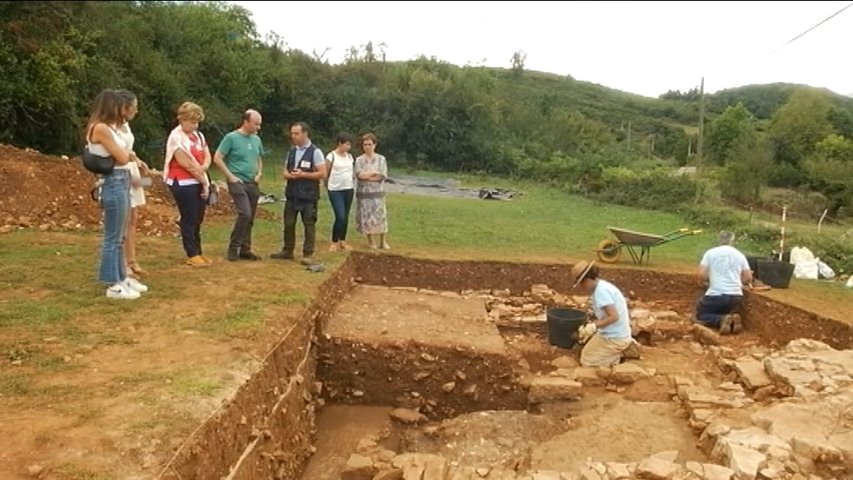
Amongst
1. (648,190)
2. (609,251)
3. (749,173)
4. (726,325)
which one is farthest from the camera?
(648,190)

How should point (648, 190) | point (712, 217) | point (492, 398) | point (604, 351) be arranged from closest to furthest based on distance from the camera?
1. point (492, 398)
2. point (604, 351)
3. point (712, 217)
4. point (648, 190)

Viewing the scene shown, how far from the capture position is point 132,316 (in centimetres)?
561

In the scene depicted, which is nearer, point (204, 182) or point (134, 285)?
point (134, 285)

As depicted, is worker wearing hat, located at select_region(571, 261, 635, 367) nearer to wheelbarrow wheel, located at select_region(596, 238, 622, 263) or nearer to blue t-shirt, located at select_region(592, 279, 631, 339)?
blue t-shirt, located at select_region(592, 279, 631, 339)

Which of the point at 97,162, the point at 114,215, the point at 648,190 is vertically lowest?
the point at 648,190

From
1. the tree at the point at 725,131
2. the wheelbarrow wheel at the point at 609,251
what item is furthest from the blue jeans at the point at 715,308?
the tree at the point at 725,131

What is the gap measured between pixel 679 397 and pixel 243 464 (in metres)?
4.20

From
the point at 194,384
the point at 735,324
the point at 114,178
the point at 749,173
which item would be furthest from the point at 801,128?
the point at 194,384

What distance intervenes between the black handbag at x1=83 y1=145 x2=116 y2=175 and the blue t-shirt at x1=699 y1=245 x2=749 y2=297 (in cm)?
717

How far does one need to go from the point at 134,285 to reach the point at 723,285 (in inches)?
277

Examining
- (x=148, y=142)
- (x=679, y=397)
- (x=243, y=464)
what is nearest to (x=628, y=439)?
(x=679, y=397)

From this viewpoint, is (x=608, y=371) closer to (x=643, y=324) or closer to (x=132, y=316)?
(x=643, y=324)

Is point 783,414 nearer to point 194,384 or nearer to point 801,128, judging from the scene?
point 194,384

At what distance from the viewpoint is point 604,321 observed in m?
7.32
